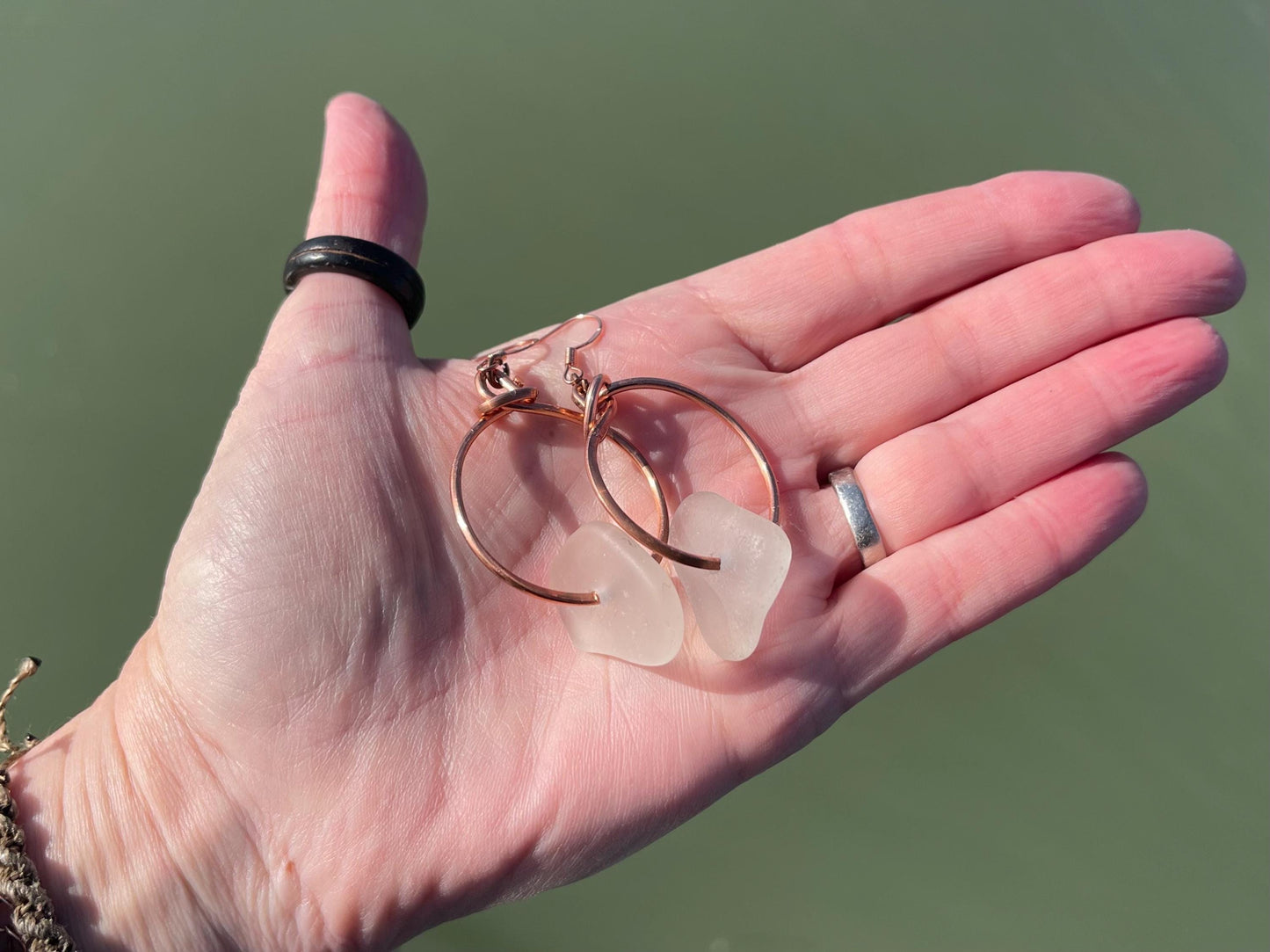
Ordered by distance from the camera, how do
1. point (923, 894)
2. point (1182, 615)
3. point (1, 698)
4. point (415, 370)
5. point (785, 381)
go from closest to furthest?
point (1, 698) → point (415, 370) → point (785, 381) → point (923, 894) → point (1182, 615)

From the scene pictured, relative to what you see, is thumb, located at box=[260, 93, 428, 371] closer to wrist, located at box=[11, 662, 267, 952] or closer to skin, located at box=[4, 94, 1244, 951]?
skin, located at box=[4, 94, 1244, 951]

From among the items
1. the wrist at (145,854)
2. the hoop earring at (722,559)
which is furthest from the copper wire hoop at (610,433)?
the wrist at (145,854)

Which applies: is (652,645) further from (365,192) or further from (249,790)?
(365,192)

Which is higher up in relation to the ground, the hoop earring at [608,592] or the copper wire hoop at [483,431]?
the copper wire hoop at [483,431]

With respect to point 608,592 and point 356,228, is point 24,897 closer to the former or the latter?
point 608,592

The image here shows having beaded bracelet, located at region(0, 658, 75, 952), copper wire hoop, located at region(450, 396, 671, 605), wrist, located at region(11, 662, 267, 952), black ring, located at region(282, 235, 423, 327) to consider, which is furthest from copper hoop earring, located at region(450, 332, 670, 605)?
beaded bracelet, located at region(0, 658, 75, 952)

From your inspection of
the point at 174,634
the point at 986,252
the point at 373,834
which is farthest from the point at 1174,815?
the point at 174,634

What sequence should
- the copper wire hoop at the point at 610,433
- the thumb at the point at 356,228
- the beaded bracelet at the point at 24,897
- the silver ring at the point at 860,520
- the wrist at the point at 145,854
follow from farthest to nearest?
the silver ring at the point at 860,520
the thumb at the point at 356,228
the copper wire hoop at the point at 610,433
the wrist at the point at 145,854
the beaded bracelet at the point at 24,897

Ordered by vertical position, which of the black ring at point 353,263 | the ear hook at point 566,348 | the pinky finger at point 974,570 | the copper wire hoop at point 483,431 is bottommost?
the pinky finger at point 974,570

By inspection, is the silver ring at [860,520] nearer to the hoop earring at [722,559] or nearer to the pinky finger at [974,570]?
the pinky finger at [974,570]
